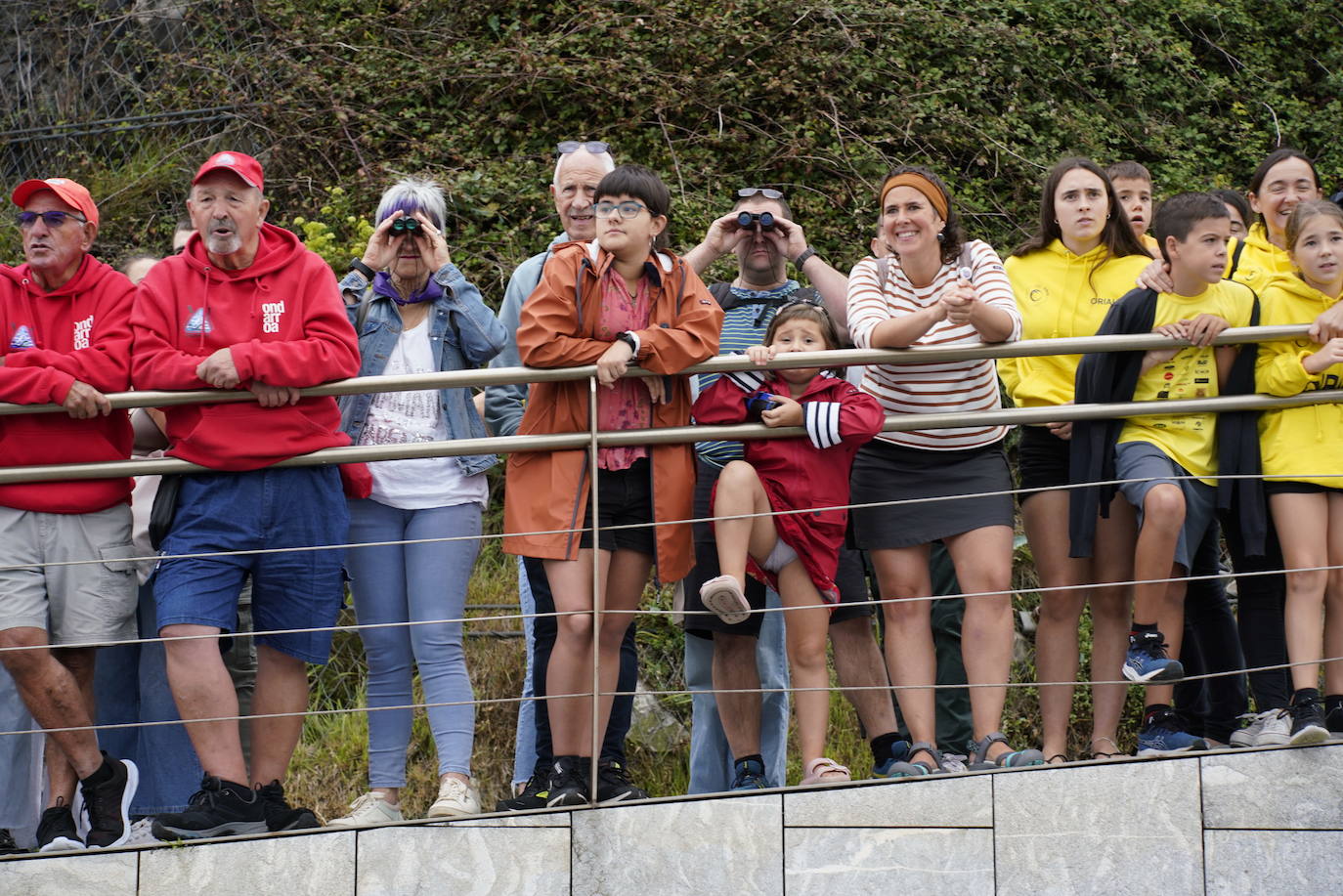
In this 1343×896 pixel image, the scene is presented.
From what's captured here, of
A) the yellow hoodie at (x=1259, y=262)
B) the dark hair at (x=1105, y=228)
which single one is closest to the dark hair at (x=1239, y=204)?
the yellow hoodie at (x=1259, y=262)

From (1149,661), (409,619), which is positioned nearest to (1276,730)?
(1149,661)

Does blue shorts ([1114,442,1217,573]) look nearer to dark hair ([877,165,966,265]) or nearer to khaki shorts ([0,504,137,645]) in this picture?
dark hair ([877,165,966,265])

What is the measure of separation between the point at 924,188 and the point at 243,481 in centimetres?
228

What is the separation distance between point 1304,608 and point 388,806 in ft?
9.23

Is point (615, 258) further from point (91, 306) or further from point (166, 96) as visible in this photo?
point (166, 96)

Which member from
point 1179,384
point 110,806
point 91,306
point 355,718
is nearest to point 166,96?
point 355,718

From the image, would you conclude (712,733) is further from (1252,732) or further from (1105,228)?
(1105,228)

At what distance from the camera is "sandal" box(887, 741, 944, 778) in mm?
4598

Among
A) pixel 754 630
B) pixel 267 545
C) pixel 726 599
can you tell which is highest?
pixel 267 545

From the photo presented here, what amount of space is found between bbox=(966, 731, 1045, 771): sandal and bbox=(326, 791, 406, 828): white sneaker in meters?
1.70

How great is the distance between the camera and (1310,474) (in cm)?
473

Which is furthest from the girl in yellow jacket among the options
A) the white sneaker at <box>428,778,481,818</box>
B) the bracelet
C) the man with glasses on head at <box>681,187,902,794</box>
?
the white sneaker at <box>428,778,481,818</box>

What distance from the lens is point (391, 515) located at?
4.77 metres

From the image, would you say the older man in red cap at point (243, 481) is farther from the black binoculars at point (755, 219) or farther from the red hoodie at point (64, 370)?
the black binoculars at point (755, 219)
